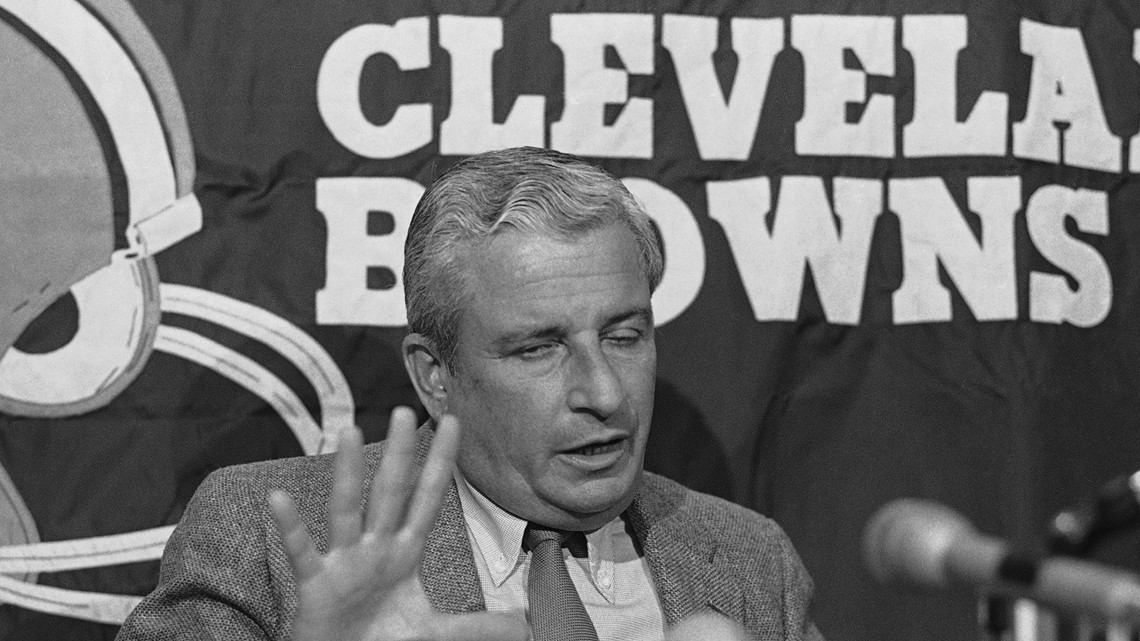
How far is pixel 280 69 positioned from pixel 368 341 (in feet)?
1.64

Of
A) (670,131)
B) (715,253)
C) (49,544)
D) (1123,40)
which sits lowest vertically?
(49,544)

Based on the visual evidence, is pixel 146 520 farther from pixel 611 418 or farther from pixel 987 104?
pixel 987 104

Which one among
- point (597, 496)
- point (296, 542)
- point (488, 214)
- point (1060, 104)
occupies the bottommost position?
point (597, 496)

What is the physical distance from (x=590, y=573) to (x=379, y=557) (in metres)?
0.70

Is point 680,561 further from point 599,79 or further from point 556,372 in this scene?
point 599,79

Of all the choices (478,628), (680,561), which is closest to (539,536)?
(680,561)

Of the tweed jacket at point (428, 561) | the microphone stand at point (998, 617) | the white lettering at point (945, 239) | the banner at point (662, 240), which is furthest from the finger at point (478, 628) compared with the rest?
the white lettering at point (945, 239)

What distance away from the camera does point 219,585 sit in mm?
1911

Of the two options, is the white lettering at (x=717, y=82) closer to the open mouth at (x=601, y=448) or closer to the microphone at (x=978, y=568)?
the open mouth at (x=601, y=448)

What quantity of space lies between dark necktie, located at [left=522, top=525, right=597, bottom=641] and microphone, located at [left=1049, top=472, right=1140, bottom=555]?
105 cm

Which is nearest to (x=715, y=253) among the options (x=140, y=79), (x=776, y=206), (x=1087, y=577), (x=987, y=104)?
(x=776, y=206)

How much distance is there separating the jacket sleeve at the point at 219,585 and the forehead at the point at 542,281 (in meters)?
0.45

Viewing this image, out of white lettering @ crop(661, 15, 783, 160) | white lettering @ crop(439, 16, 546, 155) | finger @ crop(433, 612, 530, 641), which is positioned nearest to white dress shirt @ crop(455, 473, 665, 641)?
finger @ crop(433, 612, 530, 641)

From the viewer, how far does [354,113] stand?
242 centimetres
